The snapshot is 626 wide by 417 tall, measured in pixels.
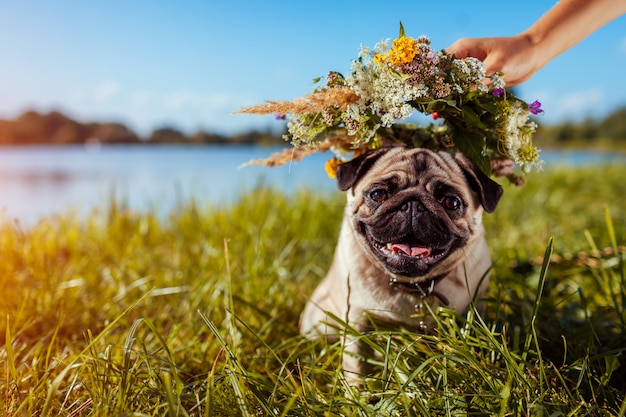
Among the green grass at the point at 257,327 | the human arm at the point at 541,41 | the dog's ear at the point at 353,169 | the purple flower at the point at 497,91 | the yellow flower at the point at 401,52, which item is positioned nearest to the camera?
the green grass at the point at 257,327

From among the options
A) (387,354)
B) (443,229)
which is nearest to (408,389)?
(387,354)

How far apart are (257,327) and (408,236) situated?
128cm

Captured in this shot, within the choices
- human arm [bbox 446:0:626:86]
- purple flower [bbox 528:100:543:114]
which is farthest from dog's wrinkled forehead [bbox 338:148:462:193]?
human arm [bbox 446:0:626:86]

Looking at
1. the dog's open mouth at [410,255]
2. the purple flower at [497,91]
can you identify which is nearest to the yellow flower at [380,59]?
the purple flower at [497,91]

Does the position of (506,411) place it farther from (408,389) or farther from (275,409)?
(275,409)

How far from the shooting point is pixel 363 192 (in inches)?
95.8

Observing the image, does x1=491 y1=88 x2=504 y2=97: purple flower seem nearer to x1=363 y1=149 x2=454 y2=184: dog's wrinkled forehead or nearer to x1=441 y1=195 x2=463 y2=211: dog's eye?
x1=363 y1=149 x2=454 y2=184: dog's wrinkled forehead

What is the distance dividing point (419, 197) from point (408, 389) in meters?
0.80

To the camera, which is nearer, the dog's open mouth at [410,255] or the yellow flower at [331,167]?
the dog's open mouth at [410,255]

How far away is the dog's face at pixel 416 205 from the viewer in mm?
2305

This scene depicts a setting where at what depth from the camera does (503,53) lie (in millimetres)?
2625

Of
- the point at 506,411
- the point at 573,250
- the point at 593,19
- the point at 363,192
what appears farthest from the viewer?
the point at 573,250

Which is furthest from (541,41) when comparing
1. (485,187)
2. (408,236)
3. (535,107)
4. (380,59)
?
(408,236)

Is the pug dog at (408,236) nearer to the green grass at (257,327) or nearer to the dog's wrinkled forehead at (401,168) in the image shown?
the dog's wrinkled forehead at (401,168)
